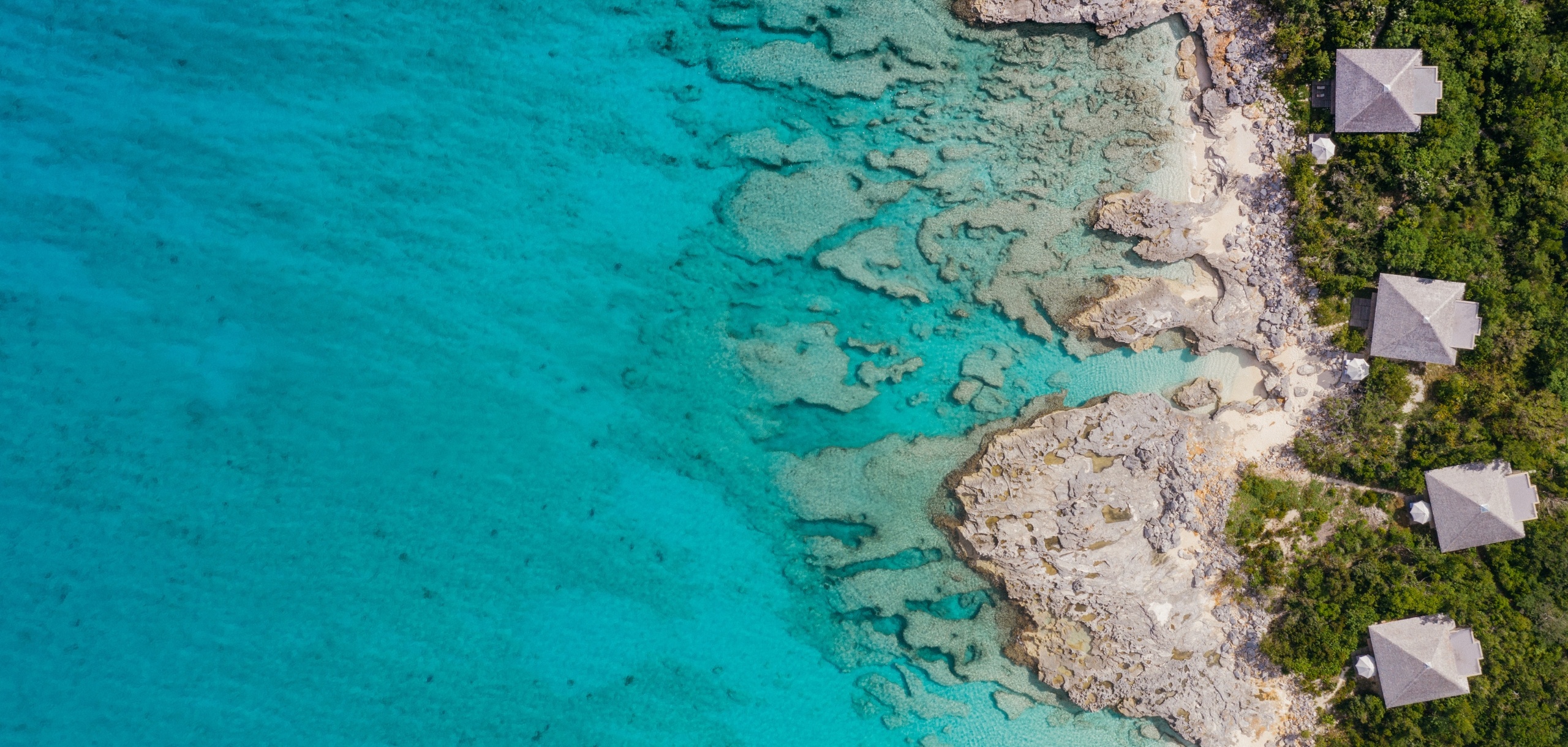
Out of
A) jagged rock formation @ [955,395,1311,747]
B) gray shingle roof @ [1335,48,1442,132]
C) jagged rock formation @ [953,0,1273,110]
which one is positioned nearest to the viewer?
gray shingle roof @ [1335,48,1442,132]

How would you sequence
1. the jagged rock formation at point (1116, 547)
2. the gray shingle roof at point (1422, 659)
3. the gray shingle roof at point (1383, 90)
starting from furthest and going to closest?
the jagged rock formation at point (1116, 547), the gray shingle roof at point (1422, 659), the gray shingle roof at point (1383, 90)

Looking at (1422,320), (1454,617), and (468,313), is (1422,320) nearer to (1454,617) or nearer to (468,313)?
(1454,617)

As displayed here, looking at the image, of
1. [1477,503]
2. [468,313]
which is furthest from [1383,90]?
[468,313]

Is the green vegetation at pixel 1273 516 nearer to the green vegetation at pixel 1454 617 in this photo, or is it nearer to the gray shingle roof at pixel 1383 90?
the green vegetation at pixel 1454 617

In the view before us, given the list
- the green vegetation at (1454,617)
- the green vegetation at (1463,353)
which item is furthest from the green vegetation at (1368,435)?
the green vegetation at (1454,617)

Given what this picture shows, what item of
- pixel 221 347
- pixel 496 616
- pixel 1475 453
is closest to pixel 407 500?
pixel 496 616

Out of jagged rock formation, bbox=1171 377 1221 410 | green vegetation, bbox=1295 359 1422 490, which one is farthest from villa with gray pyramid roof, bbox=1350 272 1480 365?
jagged rock formation, bbox=1171 377 1221 410

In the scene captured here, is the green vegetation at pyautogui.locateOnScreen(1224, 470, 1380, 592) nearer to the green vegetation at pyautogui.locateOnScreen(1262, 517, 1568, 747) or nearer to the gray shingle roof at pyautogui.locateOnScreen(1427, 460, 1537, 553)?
the green vegetation at pyautogui.locateOnScreen(1262, 517, 1568, 747)
